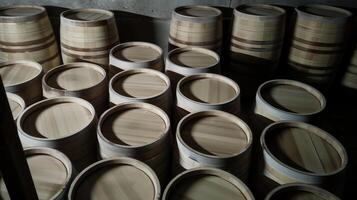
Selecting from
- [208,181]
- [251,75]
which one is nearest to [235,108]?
[208,181]

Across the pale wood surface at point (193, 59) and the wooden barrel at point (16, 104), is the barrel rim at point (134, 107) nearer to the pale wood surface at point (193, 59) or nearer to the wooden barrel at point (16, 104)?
the wooden barrel at point (16, 104)

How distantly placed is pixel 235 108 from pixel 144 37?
228cm

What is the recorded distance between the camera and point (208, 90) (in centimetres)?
243

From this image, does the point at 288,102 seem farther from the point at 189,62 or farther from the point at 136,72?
the point at 136,72

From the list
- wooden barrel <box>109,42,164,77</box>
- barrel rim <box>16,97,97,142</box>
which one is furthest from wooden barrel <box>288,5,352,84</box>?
barrel rim <box>16,97,97,142</box>

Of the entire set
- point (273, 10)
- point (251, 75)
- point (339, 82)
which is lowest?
point (339, 82)

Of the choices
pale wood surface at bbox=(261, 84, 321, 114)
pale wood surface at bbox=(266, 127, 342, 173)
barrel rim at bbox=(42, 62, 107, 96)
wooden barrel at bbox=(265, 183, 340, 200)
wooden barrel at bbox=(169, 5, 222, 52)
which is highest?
wooden barrel at bbox=(169, 5, 222, 52)

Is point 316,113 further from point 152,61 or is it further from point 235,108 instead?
point 152,61

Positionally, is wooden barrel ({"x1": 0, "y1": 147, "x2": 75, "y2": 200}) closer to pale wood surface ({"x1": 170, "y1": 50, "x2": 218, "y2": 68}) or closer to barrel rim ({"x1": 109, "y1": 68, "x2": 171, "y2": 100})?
barrel rim ({"x1": 109, "y1": 68, "x2": 171, "y2": 100})

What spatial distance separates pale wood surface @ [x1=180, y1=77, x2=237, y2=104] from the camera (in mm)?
2346

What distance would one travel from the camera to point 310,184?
1.66 metres

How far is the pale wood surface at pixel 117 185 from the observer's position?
1.57 meters

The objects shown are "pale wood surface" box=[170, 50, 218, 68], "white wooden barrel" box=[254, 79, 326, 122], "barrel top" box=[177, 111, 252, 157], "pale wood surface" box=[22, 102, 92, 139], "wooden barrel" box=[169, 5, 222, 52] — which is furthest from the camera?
"wooden barrel" box=[169, 5, 222, 52]

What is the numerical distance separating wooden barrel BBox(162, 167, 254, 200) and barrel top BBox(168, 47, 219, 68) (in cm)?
126
